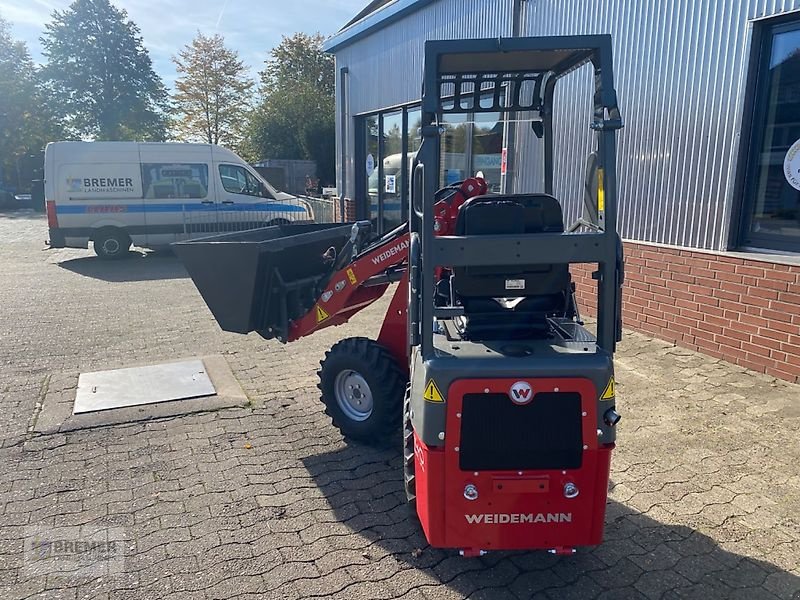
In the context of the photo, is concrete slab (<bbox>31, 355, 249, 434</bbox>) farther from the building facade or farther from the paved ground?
the building facade

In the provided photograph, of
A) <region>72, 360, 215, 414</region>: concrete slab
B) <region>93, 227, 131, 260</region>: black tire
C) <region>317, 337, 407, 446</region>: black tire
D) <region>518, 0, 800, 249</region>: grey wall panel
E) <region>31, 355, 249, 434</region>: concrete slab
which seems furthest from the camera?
<region>93, 227, 131, 260</region>: black tire

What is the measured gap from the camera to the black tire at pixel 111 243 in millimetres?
13920

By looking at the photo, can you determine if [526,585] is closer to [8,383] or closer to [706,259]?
[706,259]

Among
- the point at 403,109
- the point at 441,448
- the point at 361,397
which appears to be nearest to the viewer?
the point at 441,448

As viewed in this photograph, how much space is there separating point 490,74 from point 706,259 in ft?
12.5

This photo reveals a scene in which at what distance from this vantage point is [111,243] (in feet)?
46.1

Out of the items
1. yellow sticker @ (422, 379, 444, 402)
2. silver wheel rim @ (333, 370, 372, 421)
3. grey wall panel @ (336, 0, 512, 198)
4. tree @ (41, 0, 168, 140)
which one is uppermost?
tree @ (41, 0, 168, 140)

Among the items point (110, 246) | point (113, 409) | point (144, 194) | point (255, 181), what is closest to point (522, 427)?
point (113, 409)

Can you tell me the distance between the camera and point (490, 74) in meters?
3.70

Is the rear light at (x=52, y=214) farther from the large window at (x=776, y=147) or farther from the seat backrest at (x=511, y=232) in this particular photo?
the large window at (x=776, y=147)

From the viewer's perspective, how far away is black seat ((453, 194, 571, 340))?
3.03 m

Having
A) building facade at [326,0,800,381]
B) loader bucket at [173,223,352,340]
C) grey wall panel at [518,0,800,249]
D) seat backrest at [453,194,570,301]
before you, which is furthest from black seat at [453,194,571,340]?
grey wall panel at [518,0,800,249]

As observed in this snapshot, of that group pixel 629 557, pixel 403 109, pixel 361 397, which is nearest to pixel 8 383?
pixel 361 397

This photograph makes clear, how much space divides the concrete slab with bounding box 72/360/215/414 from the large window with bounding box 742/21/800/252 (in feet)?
17.9
